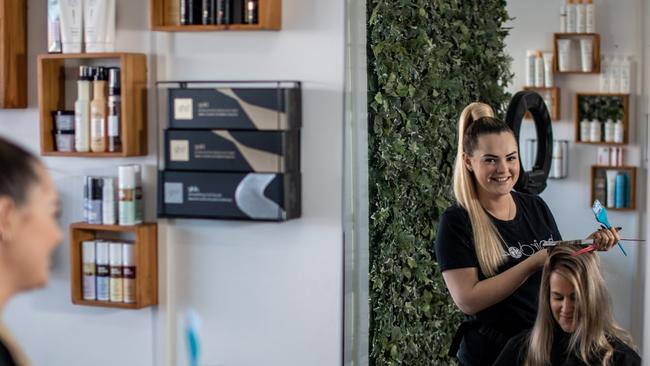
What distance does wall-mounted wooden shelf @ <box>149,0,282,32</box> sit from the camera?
305 cm

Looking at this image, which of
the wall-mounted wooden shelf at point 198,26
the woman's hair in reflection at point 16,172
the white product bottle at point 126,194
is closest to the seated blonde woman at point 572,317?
the wall-mounted wooden shelf at point 198,26

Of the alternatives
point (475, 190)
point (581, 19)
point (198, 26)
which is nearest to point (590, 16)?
point (581, 19)

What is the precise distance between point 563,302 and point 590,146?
0.43m

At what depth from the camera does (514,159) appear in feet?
9.04

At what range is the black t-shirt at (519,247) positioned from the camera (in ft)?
8.96

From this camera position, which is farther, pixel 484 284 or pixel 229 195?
pixel 229 195

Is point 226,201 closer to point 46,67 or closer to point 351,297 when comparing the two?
point 351,297

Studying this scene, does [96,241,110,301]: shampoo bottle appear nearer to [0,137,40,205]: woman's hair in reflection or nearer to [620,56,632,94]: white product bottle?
[620,56,632,94]: white product bottle

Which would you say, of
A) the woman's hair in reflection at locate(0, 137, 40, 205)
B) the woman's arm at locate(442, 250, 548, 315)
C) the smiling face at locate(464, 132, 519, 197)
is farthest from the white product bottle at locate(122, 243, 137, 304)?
the woman's hair in reflection at locate(0, 137, 40, 205)

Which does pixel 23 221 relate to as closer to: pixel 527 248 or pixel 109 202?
pixel 527 248

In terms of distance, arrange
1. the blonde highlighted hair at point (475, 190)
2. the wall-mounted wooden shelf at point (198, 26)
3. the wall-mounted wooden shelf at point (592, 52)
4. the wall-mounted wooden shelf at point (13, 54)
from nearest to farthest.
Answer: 1. the wall-mounted wooden shelf at point (592, 52)
2. the blonde highlighted hair at point (475, 190)
3. the wall-mounted wooden shelf at point (198, 26)
4. the wall-mounted wooden shelf at point (13, 54)

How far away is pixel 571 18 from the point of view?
106 inches

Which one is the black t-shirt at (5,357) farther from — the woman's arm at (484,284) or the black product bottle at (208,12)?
the black product bottle at (208,12)

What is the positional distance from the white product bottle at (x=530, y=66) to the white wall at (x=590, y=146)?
0.04ft
